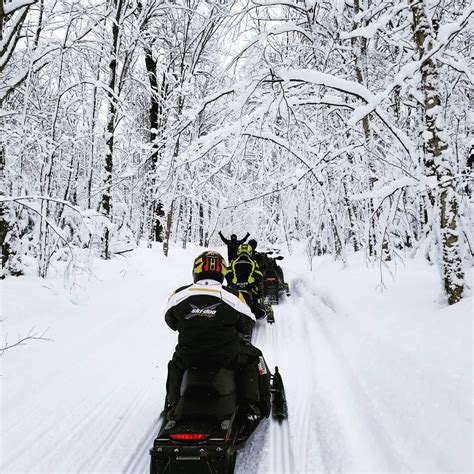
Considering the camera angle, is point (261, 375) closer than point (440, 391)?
No

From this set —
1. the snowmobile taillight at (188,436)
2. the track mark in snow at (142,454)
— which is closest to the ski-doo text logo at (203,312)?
the snowmobile taillight at (188,436)

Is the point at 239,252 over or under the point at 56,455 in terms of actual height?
over

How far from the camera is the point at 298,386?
4.42 meters

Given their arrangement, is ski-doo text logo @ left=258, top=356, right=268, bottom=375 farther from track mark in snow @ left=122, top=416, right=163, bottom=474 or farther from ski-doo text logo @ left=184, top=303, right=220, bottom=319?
track mark in snow @ left=122, top=416, right=163, bottom=474

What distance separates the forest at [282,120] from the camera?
4.46 meters

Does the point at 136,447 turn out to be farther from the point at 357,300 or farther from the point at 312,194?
the point at 312,194

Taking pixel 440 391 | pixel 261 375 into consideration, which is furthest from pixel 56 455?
pixel 440 391

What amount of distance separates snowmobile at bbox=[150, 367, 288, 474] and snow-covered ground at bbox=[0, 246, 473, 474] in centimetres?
39

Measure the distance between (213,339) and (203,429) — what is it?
73 centimetres

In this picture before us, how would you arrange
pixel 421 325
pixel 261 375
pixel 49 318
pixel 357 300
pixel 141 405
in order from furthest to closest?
pixel 357 300 < pixel 49 318 < pixel 421 325 < pixel 141 405 < pixel 261 375

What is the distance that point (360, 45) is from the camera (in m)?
8.86

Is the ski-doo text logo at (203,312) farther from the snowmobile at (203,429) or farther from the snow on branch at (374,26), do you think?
the snow on branch at (374,26)

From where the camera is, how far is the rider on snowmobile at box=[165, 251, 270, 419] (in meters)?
3.17

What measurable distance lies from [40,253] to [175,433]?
23.8 feet
